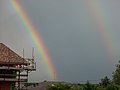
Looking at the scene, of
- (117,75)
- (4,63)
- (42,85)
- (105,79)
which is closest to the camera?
(4,63)

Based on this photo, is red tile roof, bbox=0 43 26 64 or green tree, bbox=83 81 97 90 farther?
green tree, bbox=83 81 97 90

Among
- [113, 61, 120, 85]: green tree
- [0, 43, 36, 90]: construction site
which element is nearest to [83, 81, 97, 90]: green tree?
[0, 43, 36, 90]: construction site

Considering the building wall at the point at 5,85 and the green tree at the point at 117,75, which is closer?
the building wall at the point at 5,85

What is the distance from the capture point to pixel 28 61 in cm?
3728

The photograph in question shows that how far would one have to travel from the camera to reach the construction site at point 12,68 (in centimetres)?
3547

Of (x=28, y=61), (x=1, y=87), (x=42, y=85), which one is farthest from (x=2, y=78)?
(x=42, y=85)

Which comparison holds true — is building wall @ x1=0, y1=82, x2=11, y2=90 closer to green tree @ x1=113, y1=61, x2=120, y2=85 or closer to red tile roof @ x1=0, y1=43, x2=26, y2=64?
red tile roof @ x1=0, y1=43, x2=26, y2=64

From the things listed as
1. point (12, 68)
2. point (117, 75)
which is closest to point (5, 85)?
point (12, 68)

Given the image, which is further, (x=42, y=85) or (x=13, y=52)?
(x=42, y=85)

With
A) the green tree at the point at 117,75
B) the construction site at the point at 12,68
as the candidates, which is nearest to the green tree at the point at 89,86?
the construction site at the point at 12,68

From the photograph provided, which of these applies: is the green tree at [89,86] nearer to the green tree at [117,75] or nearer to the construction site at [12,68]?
the construction site at [12,68]

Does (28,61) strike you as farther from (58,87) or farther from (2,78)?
(58,87)

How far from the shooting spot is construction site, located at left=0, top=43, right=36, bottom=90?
3547cm

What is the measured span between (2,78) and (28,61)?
357 cm
